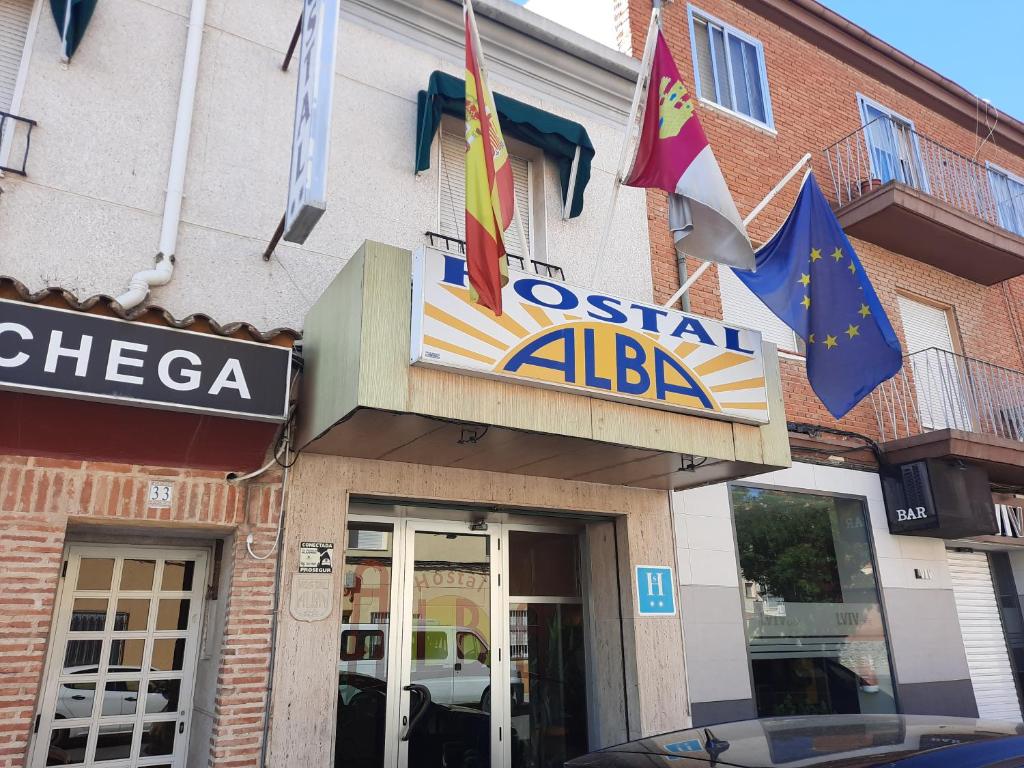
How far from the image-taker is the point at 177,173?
5.91 meters

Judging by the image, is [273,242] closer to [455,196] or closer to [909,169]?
[455,196]

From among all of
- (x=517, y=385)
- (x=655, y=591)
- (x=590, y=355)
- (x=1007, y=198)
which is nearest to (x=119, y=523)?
(x=517, y=385)

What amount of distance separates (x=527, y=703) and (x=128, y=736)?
3.34m

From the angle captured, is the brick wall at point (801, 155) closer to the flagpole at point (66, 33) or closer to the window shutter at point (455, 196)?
the window shutter at point (455, 196)

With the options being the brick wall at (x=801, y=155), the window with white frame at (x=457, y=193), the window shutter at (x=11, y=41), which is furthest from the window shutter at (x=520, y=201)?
the window shutter at (x=11, y=41)

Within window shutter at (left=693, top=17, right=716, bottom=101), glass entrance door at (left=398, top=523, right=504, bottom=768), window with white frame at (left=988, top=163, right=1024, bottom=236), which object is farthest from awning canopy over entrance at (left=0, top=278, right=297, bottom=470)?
window with white frame at (left=988, top=163, right=1024, bottom=236)

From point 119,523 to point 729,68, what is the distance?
30.4 ft

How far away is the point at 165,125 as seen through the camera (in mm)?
6074

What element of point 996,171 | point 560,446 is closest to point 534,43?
point 560,446

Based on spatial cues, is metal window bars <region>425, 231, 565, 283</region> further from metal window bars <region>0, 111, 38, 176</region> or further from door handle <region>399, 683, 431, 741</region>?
door handle <region>399, 683, 431, 741</region>

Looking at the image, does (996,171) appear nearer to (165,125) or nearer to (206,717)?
(165,125)

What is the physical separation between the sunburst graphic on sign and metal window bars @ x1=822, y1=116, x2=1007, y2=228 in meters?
5.57

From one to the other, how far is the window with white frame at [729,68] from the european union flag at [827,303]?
3632mm

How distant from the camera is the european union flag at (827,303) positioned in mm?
6434
